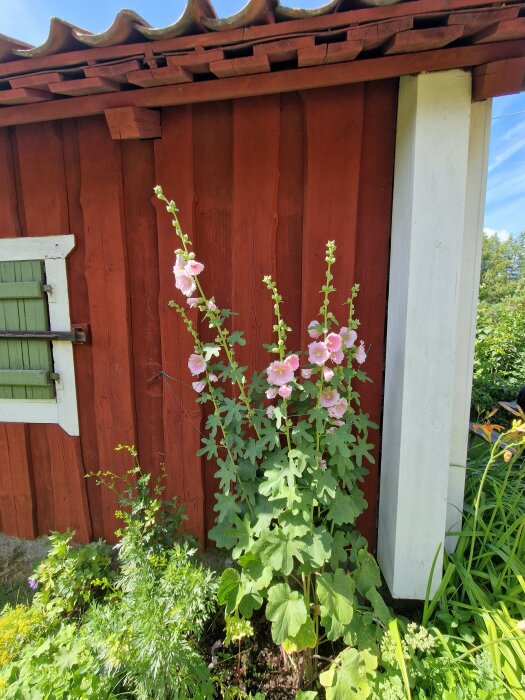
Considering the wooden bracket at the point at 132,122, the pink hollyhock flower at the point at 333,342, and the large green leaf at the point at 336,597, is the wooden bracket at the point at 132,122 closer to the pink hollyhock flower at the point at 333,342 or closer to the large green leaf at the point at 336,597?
the pink hollyhock flower at the point at 333,342

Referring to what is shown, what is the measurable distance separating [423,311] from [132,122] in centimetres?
174

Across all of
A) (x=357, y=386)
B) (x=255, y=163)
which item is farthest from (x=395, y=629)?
(x=255, y=163)

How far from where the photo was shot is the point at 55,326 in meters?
2.26

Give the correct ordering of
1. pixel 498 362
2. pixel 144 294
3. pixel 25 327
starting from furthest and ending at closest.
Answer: pixel 498 362 < pixel 25 327 < pixel 144 294

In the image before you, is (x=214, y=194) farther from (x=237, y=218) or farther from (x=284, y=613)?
(x=284, y=613)

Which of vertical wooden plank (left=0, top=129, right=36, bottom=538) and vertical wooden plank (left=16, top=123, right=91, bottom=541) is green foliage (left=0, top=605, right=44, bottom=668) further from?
vertical wooden plank (left=0, top=129, right=36, bottom=538)

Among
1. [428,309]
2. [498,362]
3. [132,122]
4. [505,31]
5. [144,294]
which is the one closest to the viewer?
[505,31]

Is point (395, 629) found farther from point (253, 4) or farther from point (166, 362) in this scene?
point (253, 4)

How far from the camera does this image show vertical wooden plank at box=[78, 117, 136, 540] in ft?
6.82

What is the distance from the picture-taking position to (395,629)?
4.70 ft

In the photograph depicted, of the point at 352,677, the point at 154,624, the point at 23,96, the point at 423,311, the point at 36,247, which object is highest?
the point at 23,96

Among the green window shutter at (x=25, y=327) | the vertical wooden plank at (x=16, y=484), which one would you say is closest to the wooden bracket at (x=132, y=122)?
the green window shutter at (x=25, y=327)

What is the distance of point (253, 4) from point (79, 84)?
0.89 meters

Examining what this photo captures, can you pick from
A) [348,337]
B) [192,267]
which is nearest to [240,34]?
[192,267]
